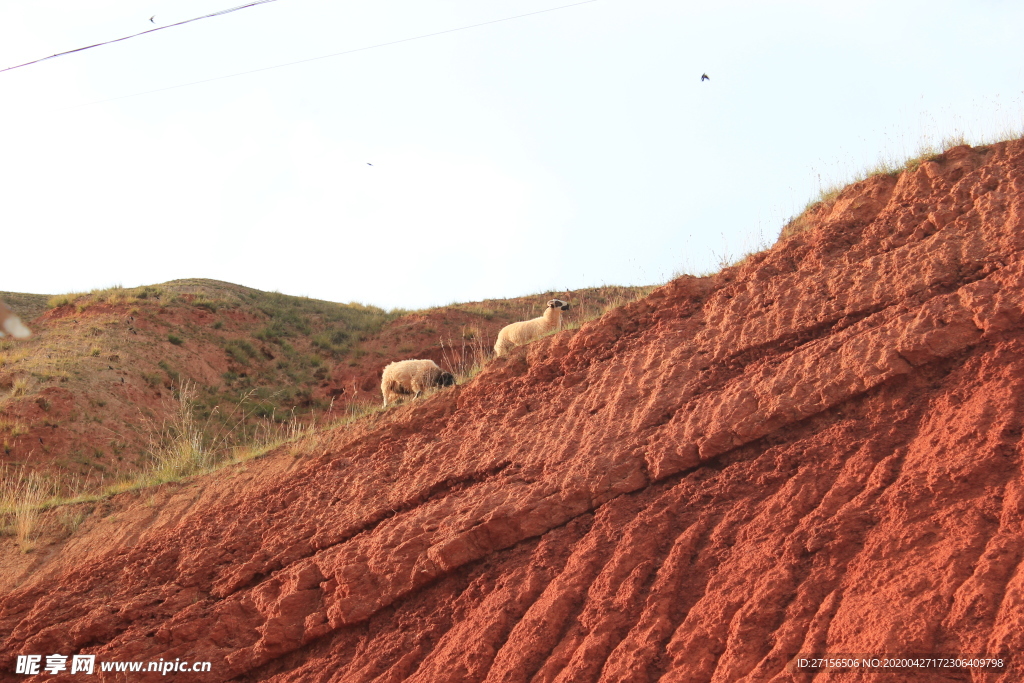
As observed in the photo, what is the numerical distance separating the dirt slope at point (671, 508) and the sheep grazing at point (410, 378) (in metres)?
5.96

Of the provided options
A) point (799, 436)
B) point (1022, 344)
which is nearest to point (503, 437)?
point (799, 436)

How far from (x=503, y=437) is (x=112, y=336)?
58.9ft

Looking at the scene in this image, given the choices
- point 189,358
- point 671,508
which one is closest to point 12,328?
point 189,358

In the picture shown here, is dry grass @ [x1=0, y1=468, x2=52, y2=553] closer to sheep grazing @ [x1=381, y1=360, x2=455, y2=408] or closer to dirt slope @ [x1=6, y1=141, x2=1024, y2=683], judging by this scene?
dirt slope @ [x1=6, y1=141, x2=1024, y2=683]

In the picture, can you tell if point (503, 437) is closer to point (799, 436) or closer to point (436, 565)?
point (436, 565)

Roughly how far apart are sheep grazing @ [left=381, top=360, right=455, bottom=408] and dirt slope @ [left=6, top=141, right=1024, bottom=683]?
5.96 metres

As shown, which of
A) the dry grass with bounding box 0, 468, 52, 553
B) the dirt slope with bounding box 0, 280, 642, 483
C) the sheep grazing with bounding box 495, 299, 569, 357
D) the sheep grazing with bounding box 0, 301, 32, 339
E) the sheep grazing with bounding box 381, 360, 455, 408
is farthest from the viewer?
the sheep grazing with bounding box 0, 301, 32, 339

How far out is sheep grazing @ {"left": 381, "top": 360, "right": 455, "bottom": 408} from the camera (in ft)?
53.9

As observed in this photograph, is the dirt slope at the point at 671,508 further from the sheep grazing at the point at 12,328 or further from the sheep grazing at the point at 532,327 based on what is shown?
the sheep grazing at the point at 12,328

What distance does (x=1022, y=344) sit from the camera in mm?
6668

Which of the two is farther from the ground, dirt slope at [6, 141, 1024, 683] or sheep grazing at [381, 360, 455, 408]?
sheep grazing at [381, 360, 455, 408]

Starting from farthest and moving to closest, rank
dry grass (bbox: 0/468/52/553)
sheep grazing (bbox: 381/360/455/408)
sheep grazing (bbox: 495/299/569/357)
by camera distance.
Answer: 1. sheep grazing (bbox: 381/360/455/408)
2. sheep grazing (bbox: 495/299/569/357)
3. dry grass (bbox: 0/468/52/553)

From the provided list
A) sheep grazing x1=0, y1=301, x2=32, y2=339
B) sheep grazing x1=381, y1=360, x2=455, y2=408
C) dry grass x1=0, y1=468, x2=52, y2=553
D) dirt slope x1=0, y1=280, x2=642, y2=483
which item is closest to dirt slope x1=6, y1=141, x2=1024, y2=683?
dry grass x1=0, y1=468, x2=52, y2=553

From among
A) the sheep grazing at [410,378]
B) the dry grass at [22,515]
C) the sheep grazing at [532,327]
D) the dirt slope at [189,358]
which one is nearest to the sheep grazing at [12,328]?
the dirt slope at [189,358]
